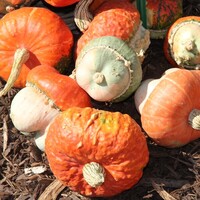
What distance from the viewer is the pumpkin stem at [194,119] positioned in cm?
301

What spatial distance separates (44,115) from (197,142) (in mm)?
1086

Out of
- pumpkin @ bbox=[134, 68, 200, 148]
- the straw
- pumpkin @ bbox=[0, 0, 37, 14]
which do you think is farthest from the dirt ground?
pumpkin @ bbox=[0, 0, 37, 14]

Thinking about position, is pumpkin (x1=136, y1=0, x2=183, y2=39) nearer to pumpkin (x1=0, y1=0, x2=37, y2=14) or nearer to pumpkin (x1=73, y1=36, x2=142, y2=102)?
pumpkin (x1=73, y1=36, x2=142, y2=102)

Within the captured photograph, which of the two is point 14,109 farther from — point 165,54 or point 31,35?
point 165,54

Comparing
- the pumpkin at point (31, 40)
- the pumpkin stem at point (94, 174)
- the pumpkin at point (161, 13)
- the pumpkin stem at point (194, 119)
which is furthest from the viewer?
the pumpkin at point (161, 13)

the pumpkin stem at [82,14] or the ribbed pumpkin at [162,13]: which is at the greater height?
the pumpkin stem at [82,14]

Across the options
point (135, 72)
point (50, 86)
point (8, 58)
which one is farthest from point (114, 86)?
point (8, 58)

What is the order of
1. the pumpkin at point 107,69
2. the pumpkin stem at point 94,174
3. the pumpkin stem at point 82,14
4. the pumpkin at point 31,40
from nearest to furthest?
the pumpkin stem at point 94,174, the pumpkin at point 107,69, the pumpkin at point 31,40, the pumpkin stem at point 82,14

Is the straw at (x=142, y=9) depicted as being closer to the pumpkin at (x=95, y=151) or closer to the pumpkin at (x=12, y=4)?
the pumpkin at (x=12, y=4)

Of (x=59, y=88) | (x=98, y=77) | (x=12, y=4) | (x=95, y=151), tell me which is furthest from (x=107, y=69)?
(x=12, y=4)

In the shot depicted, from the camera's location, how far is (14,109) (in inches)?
127

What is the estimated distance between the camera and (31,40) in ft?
11.5

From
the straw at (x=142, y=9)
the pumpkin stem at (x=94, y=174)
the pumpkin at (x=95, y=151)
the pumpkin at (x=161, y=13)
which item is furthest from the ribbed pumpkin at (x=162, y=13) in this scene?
the pumpkin stem at (x=94, y=174)

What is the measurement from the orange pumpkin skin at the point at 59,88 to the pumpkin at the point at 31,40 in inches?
10.2
